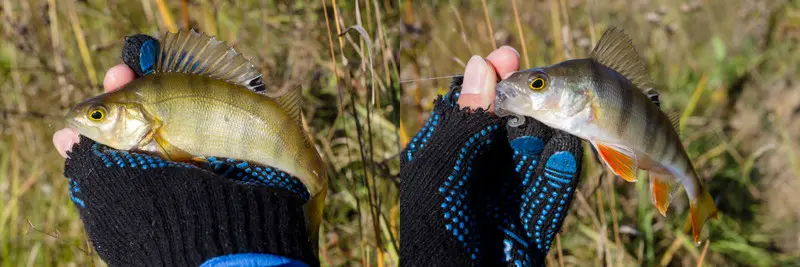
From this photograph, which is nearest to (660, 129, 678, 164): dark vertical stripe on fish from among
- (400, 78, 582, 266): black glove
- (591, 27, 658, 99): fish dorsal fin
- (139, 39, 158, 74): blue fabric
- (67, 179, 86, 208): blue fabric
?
(591, 27, 658, 99): fish dorsal fin

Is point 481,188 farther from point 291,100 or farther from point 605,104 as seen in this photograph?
point 291,100

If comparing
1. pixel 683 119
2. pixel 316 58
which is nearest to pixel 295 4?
pixel 316 58

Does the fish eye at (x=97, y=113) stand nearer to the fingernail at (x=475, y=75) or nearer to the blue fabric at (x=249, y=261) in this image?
the blue fabric at (x=249, y=261)

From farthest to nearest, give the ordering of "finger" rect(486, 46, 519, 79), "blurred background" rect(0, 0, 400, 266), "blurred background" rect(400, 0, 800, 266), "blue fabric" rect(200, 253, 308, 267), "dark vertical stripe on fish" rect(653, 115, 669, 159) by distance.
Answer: "blurred background" rect(400, 0, 800, 266) < "blurred background" rect(0, 0, 400, 266) < "finger" rect(486, 46, 519, 79) < "dark vertical stripe on fish" rect(653, 115, 669, 159) < "blue fabric" rect(200, 253, 308, 267)

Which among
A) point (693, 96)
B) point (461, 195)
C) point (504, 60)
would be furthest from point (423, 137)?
point (693, 96)

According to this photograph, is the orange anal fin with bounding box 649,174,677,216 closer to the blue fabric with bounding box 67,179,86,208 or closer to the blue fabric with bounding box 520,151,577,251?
the blue fabric with bounding box 520,151,577,251
